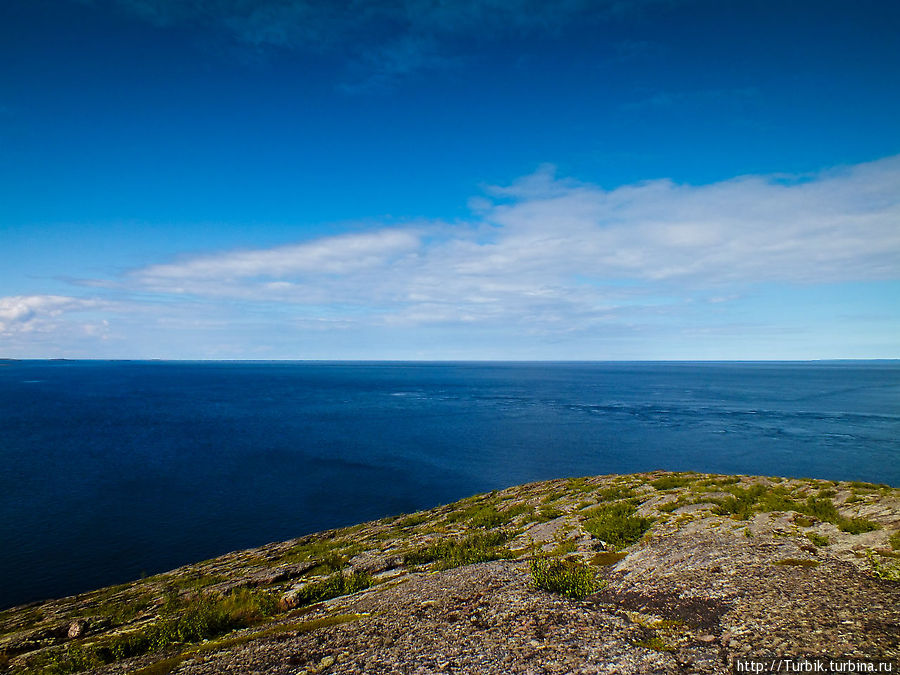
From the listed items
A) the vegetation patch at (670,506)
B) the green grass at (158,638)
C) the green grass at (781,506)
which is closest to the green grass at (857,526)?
the green grass at (781,506)

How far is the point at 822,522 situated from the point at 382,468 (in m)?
57.2

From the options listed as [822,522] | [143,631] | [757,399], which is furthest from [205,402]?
[757,399]

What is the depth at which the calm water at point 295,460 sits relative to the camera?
41.9 meters

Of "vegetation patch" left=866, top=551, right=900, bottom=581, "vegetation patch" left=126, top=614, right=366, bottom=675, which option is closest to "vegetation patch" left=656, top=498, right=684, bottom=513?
"vegetation patch" left=866, top=551, right=900, bottom=581

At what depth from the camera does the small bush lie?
12.1m

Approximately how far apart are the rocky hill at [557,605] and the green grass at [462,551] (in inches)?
4.3

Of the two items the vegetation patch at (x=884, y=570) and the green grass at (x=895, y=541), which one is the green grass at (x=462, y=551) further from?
the green grass at (x=895, y=541)

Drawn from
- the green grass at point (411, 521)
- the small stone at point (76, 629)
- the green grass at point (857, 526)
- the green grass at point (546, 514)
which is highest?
the green grass at point (857, 526)

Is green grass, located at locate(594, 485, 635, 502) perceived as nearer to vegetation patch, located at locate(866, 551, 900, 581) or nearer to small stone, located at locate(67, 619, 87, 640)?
vegetation patch, located at locate(866, 551, 900, 581)

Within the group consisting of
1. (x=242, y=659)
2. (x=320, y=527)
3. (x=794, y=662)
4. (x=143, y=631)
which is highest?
(x=794, y=662)

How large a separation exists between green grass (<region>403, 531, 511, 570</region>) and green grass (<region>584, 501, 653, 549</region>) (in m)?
4.09

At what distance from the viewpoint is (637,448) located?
76.8m

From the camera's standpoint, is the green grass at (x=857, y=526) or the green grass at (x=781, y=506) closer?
the green grass at (x=857, y=526)

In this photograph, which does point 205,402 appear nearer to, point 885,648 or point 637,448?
point 637,448
